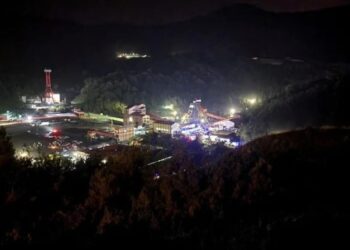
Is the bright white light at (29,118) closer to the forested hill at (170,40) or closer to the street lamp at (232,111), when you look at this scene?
the forested hill at (170,40)

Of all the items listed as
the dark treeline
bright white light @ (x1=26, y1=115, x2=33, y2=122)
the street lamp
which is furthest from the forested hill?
the dark treeline

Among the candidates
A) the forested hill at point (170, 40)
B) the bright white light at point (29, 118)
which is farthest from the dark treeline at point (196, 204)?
the forested hill at point (170, 40)

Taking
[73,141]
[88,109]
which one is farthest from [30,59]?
[73,141]

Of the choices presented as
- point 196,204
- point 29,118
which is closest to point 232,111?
point 29,118

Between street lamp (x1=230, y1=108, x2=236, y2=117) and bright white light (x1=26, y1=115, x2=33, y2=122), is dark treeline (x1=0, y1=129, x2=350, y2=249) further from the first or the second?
street lamp (x1=230, y1=108, x2=236, y2=117)

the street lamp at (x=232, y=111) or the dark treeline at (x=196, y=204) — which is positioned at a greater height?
the street lamp at (x=232, y=111)

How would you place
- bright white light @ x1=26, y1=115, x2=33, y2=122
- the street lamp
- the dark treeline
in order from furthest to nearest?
the street lamp → bright white light @ x1=26, y1=115, x2=33, y2=122 → the dark treeline

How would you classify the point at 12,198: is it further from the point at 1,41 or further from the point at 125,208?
the point at 1,41

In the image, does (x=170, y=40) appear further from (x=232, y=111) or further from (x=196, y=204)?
(x=196, y=204)
